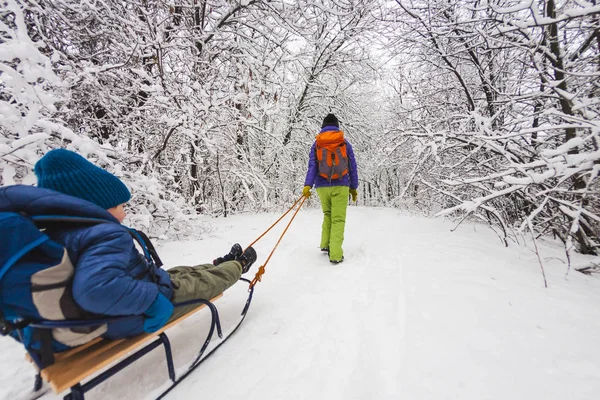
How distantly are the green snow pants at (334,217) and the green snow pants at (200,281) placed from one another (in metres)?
1.66

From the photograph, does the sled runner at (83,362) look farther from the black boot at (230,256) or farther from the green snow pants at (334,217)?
the green snow pants at (334,217)

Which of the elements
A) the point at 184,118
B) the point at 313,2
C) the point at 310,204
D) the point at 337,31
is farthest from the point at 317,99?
the point at 184,118

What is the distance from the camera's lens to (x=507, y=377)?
1.47 meters

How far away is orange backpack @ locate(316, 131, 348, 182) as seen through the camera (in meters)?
3.86

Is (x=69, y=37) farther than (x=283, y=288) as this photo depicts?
Yes

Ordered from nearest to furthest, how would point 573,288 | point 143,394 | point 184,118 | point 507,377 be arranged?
point 507,377 < point 143,394 < point 573,288 < point 184,118

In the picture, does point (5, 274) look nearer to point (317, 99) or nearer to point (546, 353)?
point (546, 353)

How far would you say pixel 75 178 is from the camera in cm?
153

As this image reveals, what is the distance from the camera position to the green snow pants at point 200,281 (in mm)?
1923

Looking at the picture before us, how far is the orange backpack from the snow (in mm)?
1417

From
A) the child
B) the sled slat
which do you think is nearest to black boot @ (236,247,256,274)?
the child

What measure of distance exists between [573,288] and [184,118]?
5203 millimetres

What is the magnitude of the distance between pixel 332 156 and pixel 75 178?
2994mm

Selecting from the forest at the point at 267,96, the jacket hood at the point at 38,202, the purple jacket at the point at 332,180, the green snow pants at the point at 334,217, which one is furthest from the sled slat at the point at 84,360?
the purple jacket at the point at 332,180
